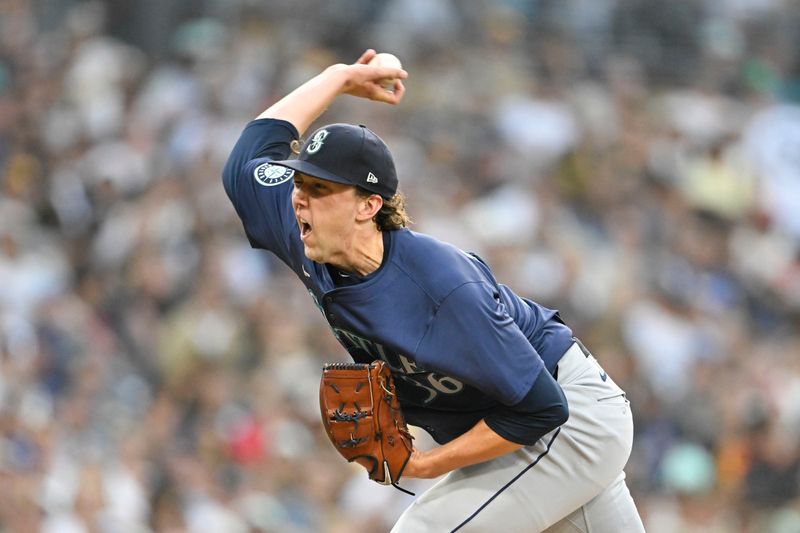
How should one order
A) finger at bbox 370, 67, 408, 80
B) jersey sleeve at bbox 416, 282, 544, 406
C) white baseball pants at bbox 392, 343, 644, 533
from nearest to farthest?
jersey sleeve at bbox 416, 282, 544, 406
white baseball pants at bbox 392, 343, 644, 533
finger at bbox 370, 67, 408, 80

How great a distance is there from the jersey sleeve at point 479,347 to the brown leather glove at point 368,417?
188 mm

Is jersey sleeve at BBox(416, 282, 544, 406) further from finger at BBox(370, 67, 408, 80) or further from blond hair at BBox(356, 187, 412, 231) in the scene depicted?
finger at BBox(370, 67, 408, 80)

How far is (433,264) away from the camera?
10.7ft

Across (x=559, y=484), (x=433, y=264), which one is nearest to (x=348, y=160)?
(x=433, y=264)

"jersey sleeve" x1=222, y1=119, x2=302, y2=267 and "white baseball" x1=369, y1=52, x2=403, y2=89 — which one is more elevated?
"white baseball" x1=369, y1=52, x2=403, y2=89

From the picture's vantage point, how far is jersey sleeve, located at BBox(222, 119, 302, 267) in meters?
3.63

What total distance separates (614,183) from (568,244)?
85 centimetres

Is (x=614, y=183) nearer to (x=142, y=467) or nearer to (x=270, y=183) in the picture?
(x=142, y=467)

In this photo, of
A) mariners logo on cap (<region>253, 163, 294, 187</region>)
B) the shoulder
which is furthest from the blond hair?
mariners logo on cap (<region>253, 163, 294, 187</region>)

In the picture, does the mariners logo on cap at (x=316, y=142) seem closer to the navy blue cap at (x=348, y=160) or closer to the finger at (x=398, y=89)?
the navy blue cap at (x=348, y=160)

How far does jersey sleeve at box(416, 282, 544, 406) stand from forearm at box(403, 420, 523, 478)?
17 cm

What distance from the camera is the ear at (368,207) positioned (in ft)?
10.9

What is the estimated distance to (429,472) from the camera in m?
3.46

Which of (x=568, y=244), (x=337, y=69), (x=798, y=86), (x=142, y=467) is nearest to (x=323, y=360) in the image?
(x=142, y=467)
